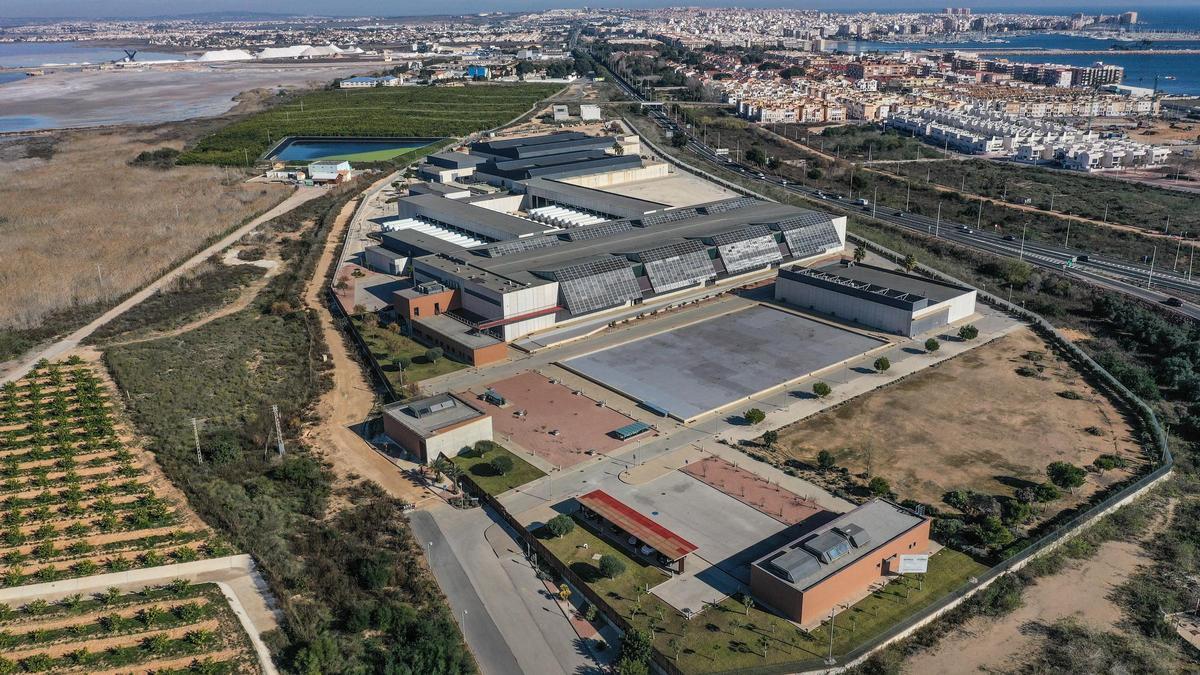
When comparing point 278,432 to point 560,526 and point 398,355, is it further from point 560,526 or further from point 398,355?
point 560,526

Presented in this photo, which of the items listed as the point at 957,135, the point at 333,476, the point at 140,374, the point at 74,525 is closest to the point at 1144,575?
the point at 333,476

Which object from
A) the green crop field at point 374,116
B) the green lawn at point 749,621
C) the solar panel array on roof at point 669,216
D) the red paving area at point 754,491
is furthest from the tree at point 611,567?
the green crop field at point 374,116

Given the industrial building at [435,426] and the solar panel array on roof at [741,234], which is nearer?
the industrial building at [435,426]

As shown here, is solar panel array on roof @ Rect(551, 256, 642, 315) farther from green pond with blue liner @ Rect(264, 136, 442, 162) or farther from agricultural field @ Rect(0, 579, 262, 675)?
green pond with blue liner @ Rect(264, 136, 442, 162)

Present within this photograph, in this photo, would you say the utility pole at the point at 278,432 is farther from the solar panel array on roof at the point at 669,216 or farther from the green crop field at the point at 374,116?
the green crop field at the point at 374,116

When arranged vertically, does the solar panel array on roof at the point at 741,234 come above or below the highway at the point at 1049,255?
above

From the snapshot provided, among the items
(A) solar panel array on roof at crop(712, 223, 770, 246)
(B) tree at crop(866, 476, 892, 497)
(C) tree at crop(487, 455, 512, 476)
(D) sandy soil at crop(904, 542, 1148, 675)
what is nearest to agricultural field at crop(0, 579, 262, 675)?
(C) tree at crop(487, 455, 512, 476)

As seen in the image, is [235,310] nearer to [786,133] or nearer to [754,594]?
[754,594]
